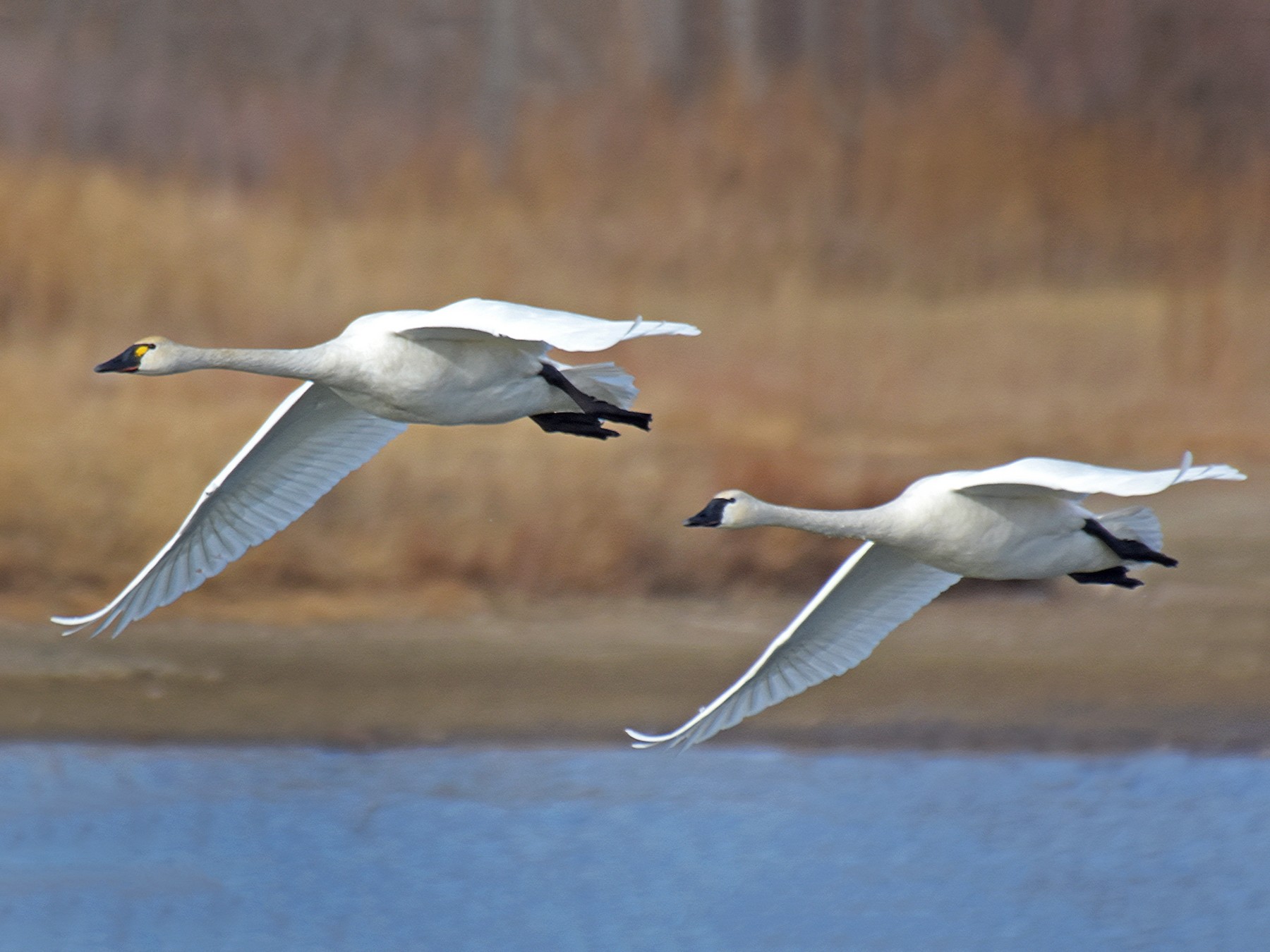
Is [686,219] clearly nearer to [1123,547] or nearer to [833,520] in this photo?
[1123,547]

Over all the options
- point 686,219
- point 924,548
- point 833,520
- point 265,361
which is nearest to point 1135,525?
point 924,548

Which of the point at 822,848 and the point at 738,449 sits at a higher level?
the point at 738,449

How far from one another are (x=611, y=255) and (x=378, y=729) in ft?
22.6

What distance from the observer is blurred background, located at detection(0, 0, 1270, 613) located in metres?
19.8

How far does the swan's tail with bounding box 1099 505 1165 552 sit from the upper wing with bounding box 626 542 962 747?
2.17ft

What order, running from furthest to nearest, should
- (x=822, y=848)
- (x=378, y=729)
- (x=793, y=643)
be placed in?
(x=378, y=729), (x=822, y=848), (x=793, y=643)

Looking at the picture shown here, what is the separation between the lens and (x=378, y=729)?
15945 millimetres

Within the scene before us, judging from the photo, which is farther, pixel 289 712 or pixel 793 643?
pixel 289 712

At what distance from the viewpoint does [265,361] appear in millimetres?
8953

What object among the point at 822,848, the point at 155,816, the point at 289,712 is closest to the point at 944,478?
the point at 822,848

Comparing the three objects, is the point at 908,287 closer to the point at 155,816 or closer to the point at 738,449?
the point at 738,449

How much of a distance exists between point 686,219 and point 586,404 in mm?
12661

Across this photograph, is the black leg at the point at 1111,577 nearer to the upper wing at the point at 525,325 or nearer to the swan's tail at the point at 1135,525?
the swan's tail at the point at 1135,525

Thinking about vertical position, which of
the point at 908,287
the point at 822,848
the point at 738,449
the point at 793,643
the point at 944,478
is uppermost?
the point at 908,287
